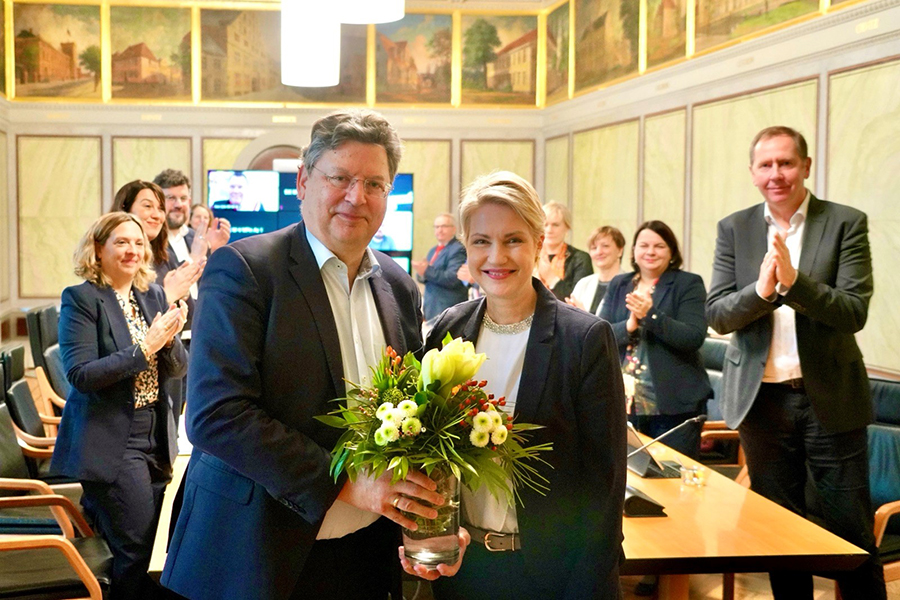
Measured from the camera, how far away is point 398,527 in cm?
229

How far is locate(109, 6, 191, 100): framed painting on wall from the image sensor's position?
1264 centimetres

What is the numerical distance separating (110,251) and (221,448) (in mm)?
2267

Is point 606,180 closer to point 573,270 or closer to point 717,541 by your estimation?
point 573,270

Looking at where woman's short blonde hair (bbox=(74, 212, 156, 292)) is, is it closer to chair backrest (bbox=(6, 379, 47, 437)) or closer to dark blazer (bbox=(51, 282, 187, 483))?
dark blazer (bbox=(51, 282, 187, 483))

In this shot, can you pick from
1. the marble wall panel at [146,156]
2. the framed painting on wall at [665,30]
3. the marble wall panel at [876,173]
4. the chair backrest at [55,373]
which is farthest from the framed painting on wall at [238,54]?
the marble wall panel at [876,173]

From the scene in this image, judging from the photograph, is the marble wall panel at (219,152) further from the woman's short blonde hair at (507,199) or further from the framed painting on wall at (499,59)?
the woman's short blonde hair at (507,199)

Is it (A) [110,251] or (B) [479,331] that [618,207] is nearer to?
(A) [110,251]

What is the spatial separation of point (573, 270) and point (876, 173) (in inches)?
92.1

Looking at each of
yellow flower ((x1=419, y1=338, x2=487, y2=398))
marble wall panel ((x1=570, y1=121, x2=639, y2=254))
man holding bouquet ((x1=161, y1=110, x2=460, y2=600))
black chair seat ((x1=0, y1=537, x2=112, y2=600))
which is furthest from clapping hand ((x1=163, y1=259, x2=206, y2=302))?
marble wall panel ((x1=570, y1=121, x2=639, y2=254))

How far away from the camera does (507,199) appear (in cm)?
221

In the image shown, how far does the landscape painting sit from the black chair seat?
663cm

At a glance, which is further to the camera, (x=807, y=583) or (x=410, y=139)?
(x=410, y=139)

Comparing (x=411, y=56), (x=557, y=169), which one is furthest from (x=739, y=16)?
(x=411, y=56)

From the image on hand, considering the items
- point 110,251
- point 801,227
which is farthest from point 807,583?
point 110,251
